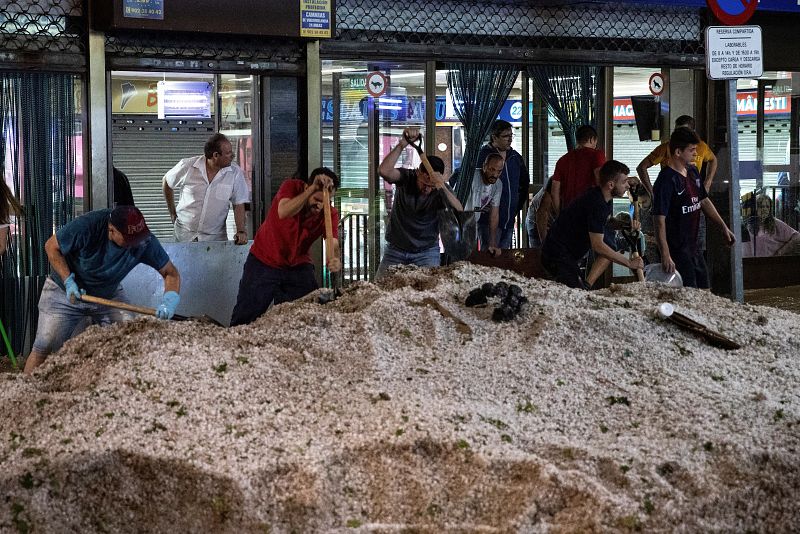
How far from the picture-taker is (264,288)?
7.41 metres

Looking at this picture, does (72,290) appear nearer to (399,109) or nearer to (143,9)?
(143,9)

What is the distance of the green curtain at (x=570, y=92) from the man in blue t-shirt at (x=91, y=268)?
5040 millimetres

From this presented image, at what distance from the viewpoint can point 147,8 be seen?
8812mm

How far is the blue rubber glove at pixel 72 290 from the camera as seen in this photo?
6.66 metres

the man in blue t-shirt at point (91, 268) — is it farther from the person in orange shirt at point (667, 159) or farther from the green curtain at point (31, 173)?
the person in orange shirt at point (667, 159)

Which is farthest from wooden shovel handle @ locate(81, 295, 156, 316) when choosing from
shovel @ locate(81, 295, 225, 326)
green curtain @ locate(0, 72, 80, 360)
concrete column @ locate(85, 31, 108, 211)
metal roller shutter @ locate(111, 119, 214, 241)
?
metal roller shutter @ locate(111, 119, 214, 241)

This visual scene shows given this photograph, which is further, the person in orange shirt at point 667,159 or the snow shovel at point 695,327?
the person in orange shirt at point 667,159

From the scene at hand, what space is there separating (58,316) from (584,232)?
3661 mm

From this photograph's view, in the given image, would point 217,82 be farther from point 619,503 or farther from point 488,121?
point 619,503

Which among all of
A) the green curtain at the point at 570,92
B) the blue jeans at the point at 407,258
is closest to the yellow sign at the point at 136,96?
the blue jeans at the point at 407,258

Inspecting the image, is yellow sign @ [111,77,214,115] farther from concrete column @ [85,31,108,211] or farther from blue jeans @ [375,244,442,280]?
blue jeans @ [375,244,442,280]

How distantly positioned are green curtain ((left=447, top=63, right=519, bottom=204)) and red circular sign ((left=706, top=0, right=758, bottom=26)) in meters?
2.56

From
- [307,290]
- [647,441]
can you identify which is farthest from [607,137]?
[647,441]

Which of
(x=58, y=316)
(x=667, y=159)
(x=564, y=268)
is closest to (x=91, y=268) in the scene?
(x=58, y=316)
